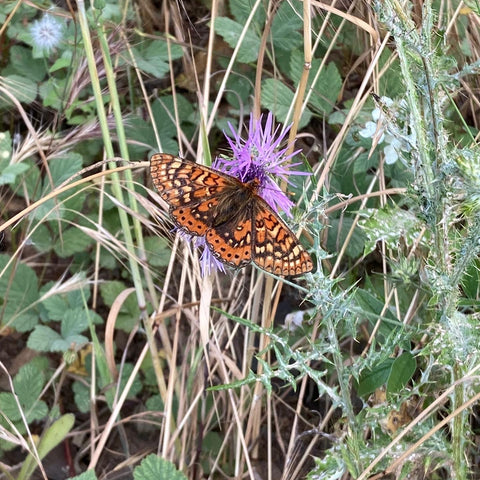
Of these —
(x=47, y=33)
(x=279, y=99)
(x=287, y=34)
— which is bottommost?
(x=279, y=99)

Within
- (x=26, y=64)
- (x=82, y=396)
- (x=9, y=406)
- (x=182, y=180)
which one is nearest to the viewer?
(x=182, y=180)

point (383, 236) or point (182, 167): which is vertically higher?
point (182, 167)

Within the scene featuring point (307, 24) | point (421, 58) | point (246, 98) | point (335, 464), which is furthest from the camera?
point (246, 98)

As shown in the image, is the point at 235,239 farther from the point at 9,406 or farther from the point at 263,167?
the point at 9,406

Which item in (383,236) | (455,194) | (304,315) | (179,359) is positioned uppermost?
(455,194)

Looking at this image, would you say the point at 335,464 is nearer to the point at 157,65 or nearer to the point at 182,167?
the point at 182,167

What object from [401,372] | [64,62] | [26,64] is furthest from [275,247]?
[26,64]

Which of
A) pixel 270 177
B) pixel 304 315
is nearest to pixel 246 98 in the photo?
pixel 304 315
